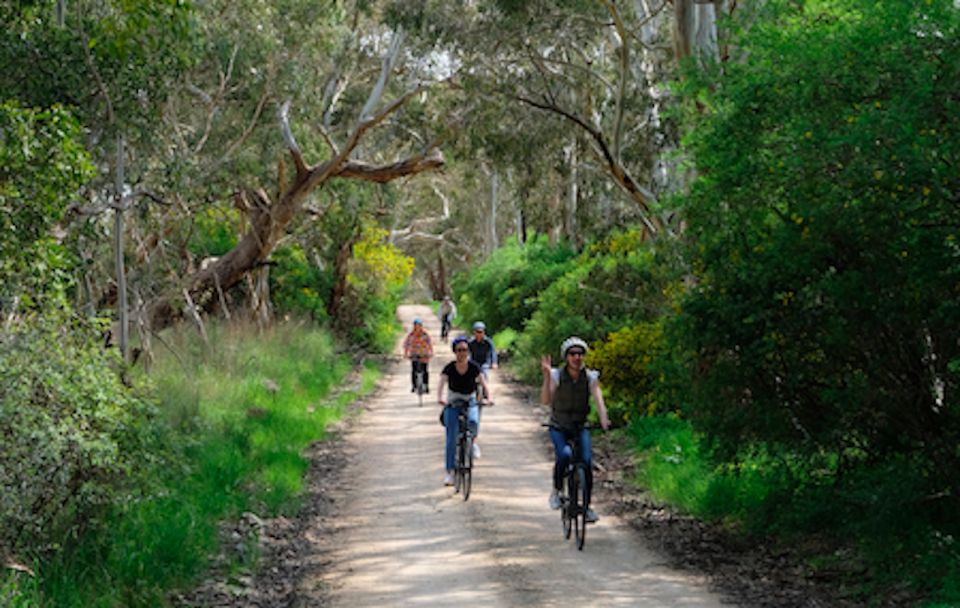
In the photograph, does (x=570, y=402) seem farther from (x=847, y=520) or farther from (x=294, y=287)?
(x=294, y=287)

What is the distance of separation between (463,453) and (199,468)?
9.60 ft

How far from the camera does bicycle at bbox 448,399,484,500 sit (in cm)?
1302

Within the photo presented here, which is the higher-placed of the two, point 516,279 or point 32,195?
point 32,195

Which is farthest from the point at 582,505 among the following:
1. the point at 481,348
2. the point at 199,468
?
the point at 481,348

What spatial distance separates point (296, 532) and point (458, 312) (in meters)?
46.0

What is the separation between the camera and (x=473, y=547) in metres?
10.5

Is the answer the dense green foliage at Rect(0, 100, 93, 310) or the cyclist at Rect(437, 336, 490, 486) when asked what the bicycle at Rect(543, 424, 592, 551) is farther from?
the dense green foliage at Rect(0, 100, 93, 310)

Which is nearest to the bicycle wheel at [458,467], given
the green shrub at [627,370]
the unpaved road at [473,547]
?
the unpaved road at [473,547]

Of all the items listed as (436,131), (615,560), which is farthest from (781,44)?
(436,131)

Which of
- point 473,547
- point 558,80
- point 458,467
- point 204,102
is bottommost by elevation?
point 473,547

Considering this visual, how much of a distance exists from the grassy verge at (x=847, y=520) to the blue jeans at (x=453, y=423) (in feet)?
8.10

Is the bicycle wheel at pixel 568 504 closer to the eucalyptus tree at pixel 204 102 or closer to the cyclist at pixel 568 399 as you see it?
the cyclist at pixel 568 399

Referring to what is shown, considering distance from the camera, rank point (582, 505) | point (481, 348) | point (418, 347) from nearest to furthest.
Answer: point (582, 505)
point (481, 348)
point (418, 347)

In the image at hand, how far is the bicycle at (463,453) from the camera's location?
13016 mm
